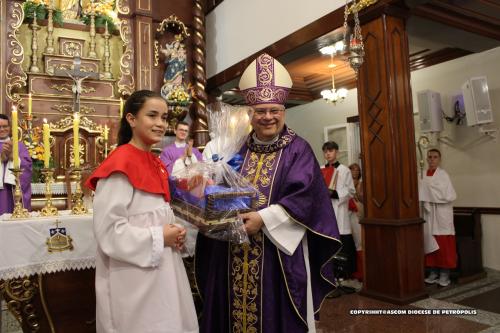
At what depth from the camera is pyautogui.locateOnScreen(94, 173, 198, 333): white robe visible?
64.0 inches

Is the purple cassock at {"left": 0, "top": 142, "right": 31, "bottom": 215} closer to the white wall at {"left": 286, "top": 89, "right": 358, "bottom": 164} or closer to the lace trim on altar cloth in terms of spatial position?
the lace trim on altar cloth

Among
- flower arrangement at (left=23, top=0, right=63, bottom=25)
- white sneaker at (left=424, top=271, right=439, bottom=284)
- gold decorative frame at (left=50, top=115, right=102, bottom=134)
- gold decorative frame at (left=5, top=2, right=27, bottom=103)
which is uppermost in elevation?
flower arrangement at (left=23, top=0, right=63, bottom=25)

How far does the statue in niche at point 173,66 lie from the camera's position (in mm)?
7090

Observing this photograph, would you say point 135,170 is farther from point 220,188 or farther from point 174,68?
point 174,68

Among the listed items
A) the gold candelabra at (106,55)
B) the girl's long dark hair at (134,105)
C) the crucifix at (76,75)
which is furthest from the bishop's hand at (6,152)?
the gold candelabra at (106,55)

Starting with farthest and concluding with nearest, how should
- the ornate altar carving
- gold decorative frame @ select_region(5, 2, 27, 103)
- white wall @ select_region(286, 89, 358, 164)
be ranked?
white wall @ select_region(286, 89, 358, 164)
the ornate altar carving
gold decorative frame @ select_region(5, 2, 27, 103)

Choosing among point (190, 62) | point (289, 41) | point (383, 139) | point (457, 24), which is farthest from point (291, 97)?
point (383, 139)

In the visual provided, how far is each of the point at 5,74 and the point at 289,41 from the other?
403cm

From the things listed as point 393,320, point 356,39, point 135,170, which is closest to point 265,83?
point 135,170

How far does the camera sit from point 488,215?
6539 mm

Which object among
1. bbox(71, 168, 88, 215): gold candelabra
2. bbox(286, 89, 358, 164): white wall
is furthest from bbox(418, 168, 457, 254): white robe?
bbox(71, 168, 88, 215): gold candelabra

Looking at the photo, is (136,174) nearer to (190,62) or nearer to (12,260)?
(12,260)

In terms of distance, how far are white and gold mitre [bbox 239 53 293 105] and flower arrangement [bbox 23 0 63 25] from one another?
5313 mm

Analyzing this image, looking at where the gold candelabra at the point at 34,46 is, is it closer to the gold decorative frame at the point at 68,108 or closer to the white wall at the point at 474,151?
the gold decorative frame at the point at 68,108
